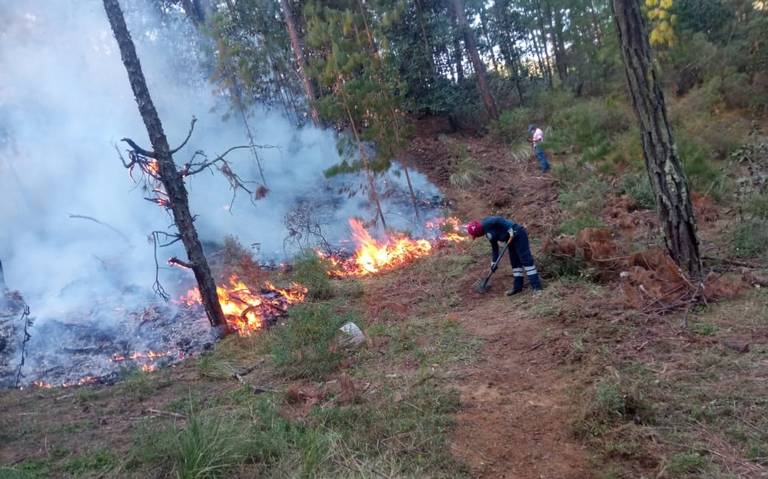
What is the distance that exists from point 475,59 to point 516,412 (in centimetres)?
1574

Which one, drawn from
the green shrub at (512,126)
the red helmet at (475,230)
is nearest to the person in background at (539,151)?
the green shrub at (512,126)

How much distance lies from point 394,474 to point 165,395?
3.69 metres

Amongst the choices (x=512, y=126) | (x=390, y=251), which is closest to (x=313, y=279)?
(x=390, y=251)

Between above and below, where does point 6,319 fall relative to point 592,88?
below

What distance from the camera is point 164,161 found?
7.83m

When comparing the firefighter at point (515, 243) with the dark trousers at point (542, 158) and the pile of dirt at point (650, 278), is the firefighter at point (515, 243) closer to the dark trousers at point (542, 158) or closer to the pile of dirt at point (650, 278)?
the pile of dirt at point (650, 278)

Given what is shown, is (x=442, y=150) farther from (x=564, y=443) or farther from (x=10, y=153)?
(x=564, y=443)

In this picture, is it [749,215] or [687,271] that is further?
[749,215]

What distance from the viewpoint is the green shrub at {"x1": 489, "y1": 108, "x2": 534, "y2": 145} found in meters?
17.6

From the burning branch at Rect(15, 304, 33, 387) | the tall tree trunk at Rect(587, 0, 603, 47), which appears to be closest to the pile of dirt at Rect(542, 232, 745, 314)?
the burning branch at Rect(15, 304, 33, 387)

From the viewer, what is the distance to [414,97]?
63.2 ft

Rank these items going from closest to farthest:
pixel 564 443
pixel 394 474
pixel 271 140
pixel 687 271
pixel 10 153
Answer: pixel 394 474 < pixel 564 443 < pixel 687 271 < pixel 10 153 < pixel 271 140

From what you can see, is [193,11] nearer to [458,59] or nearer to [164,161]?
[458,59]

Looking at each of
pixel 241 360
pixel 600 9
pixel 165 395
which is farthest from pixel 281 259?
pixel 600 9
